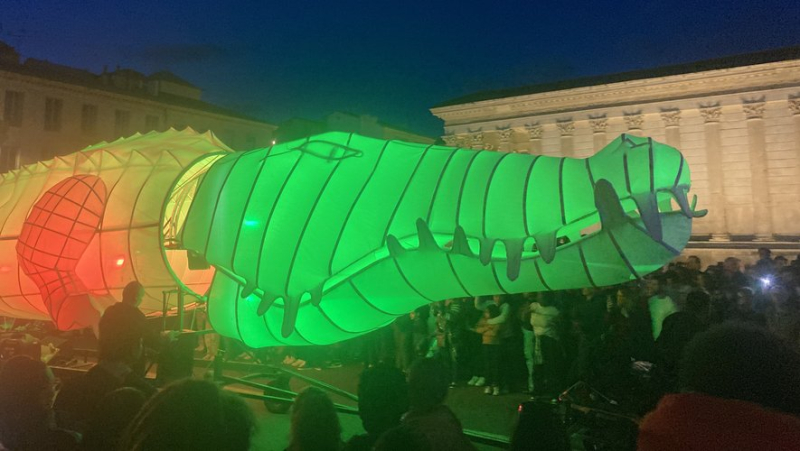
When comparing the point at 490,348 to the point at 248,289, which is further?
the point at 490,348

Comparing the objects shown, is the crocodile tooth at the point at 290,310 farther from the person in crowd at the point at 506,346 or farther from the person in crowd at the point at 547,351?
the person in crowd at the point at 506,346

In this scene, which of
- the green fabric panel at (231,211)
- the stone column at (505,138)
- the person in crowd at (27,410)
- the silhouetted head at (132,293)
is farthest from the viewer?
the stone column at (505,138)

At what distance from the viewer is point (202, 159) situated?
5.87 m

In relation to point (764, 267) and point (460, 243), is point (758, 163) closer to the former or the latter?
point (764, 267)

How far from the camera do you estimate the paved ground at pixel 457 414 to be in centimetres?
611

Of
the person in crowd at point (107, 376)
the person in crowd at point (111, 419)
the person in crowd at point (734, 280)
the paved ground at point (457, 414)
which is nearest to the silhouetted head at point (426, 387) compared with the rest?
the person in crowd at point (111, 419)

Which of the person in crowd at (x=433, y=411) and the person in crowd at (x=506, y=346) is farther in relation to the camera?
the person in crowd at (x=506, y=346)

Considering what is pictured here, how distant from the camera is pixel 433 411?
9.78 ft

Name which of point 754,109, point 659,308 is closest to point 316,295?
point 659,308

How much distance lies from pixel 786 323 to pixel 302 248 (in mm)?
6833

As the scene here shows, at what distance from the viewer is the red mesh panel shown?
593 centimetres

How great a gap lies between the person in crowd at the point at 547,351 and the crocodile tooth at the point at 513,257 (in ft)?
15.4

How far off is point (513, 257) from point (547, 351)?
4.86 meters

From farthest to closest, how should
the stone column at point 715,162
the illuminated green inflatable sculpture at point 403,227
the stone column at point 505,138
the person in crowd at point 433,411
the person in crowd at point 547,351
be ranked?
the stone column at point 505,138, the stone column at point 715,162, the person in crowd at point 547,351, the illuminated green inflatable sculpture at point 403,227, the person in crowd at point 433,411
